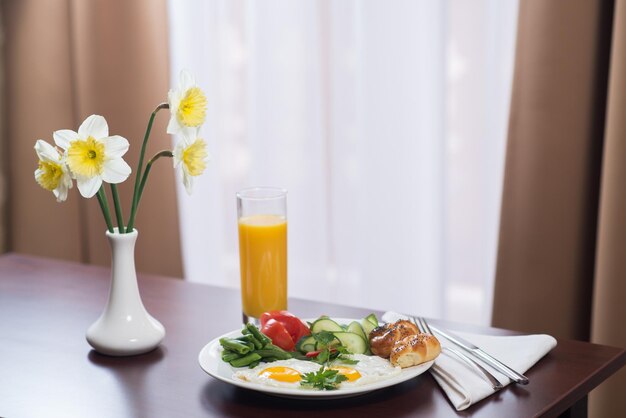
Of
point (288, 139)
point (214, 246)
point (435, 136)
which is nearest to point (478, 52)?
point (435, 136)

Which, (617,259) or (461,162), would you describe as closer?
(617,259)

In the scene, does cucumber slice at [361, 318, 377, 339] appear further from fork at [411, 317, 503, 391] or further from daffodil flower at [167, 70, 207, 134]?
daffodil flower at [167, 70, 207, 134]

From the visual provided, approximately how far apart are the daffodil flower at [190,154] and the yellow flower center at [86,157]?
0.41ft

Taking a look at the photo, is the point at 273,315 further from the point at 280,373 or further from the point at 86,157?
the point at 86,157

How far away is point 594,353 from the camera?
1.38 meters

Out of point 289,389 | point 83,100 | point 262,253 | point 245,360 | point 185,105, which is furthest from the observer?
point 83,100

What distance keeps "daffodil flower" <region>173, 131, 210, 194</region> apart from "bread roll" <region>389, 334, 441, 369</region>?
0.44m

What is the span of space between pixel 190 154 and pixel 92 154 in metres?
0.16

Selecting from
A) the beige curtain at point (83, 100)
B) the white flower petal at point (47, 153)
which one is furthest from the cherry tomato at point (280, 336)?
the beige curtain at point (83, 100)

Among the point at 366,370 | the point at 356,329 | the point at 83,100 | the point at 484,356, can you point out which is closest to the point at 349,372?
the point at 366,370

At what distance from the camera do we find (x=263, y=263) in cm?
152

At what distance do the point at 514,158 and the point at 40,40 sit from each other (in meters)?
2.15

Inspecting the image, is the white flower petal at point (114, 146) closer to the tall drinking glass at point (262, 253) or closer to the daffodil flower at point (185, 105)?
the daffodil flower at point (185, 105)

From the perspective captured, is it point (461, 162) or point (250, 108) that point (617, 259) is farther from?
point (250, 108)
